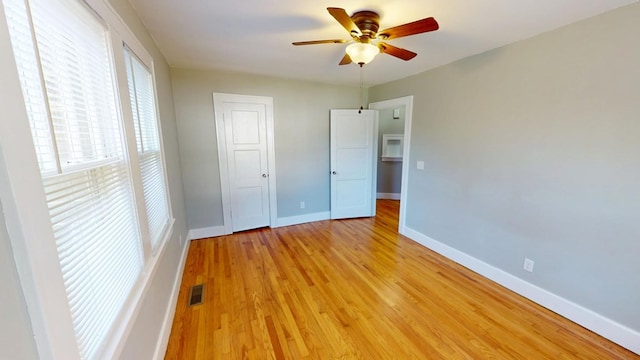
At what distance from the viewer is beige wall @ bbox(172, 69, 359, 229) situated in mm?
3299

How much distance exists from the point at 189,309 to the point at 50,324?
171 cm

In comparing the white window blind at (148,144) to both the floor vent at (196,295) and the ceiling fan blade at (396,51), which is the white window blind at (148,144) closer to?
the floor vent at (196,295)

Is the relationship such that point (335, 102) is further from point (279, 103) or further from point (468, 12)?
point (468, 12)

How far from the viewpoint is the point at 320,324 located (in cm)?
195

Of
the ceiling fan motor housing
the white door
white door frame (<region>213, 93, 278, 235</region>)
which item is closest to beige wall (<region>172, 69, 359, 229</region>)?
white door frame (<region>213, 93, 278, 235</region>)

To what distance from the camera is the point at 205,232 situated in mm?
3600

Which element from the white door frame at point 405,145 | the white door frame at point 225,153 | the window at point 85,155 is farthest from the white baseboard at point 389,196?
the window at point 85,155

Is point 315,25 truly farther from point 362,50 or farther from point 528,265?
point 528,265

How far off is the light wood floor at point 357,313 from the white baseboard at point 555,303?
0.20ft

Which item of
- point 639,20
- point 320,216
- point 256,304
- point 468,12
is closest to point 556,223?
point 639,20

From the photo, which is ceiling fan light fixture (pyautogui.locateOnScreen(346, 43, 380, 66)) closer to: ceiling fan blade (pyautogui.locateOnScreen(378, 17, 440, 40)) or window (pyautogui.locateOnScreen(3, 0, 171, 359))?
ceiling fan blade (pyautogui.locateOnScreen(378, 17, 440, 40))

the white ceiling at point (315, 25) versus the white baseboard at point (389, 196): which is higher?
the white ceiling at point (315, 25)

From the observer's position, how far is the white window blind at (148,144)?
1.62 metres

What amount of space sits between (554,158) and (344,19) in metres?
2.10
